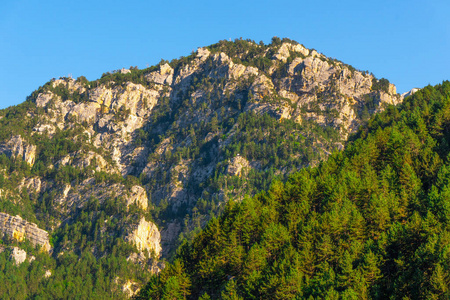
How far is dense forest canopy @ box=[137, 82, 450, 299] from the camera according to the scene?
82438mm

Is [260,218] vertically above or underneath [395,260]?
above

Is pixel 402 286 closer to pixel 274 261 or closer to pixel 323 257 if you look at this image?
pixel 323 257

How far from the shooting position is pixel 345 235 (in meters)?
95.6

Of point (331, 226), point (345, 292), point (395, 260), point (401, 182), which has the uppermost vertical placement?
point (401, 182)

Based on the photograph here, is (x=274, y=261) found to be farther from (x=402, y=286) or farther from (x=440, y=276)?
(x=440, y=276)

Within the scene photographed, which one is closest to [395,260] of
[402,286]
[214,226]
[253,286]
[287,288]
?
[402,286]

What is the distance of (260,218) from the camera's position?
367ft

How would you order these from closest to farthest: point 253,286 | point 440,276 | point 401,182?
1. point 440,276
2. point 253,286
3. point 401,182

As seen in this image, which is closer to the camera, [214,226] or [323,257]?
[323,257]

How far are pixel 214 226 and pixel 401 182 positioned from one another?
132 ft

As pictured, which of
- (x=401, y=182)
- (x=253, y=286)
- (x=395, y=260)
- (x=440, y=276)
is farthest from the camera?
(x=401, y=182)

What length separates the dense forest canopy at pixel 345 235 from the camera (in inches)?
3246

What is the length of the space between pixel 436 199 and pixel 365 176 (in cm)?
2161

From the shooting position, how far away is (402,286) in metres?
79.2
